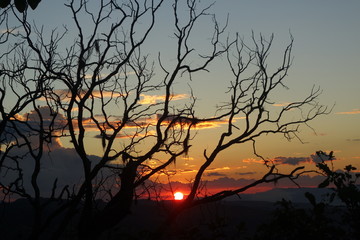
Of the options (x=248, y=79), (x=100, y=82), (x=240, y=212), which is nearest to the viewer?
(x=100, y=82)

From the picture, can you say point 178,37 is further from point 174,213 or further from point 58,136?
point 174,213

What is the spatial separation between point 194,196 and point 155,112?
3348 mm

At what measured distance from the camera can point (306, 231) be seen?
7.31m

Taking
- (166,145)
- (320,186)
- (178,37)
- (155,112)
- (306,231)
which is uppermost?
(178,37)

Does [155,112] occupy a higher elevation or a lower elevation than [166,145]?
higher

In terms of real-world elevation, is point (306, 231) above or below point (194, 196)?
below

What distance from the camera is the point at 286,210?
754 centimetres

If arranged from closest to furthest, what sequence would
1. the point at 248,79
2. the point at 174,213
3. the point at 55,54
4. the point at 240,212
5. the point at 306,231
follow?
the point at 306,231 < the point at 174,213 < the point at 55,54 < the point at 248,79 < the point at 240,212

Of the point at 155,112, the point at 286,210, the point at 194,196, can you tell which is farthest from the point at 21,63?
the point at 286,210

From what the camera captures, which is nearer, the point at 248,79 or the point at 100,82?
the point at 100,82

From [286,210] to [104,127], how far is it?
22.8 feet

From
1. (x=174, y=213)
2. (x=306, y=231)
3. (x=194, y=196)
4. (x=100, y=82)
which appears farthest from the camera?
(x=100, y=82)

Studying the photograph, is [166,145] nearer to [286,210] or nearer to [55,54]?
[55,54]

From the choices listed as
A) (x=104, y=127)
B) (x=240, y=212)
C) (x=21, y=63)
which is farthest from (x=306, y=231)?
(x=240, y=212)
